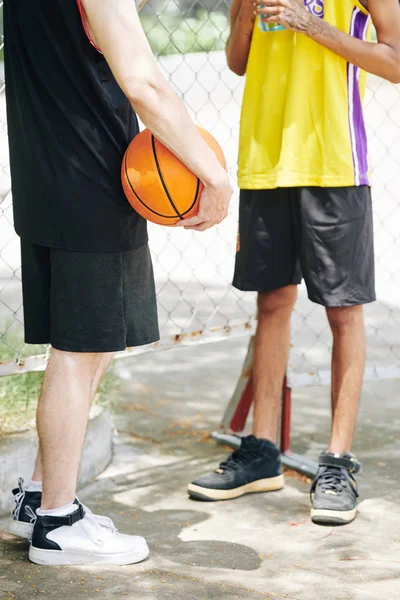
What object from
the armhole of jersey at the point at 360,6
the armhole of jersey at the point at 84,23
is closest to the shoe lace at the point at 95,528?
the armhole of jersey at the point at 84,23

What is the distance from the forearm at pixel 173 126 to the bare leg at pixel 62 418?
0.65 meters

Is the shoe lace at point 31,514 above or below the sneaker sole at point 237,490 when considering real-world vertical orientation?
above

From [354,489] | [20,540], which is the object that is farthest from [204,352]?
[20,540]

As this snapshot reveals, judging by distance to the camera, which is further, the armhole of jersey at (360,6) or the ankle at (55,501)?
the armhole of jersey at (360,6)

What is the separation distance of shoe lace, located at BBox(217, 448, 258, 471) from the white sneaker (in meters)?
0.75

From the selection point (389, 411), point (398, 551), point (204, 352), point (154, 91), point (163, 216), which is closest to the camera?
point (154, 91)

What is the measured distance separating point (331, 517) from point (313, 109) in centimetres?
140

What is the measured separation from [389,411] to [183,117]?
2.41m

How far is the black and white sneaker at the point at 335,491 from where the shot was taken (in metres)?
3.23

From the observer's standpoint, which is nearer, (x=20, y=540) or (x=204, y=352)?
(x=20, y=540)

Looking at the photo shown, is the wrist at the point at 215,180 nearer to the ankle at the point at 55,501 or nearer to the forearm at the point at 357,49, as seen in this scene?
the forearm at the point at 357,49

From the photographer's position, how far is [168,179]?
2.62 meters

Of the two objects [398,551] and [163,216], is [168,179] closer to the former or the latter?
[163,216]

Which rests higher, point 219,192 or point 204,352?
point 219,192
